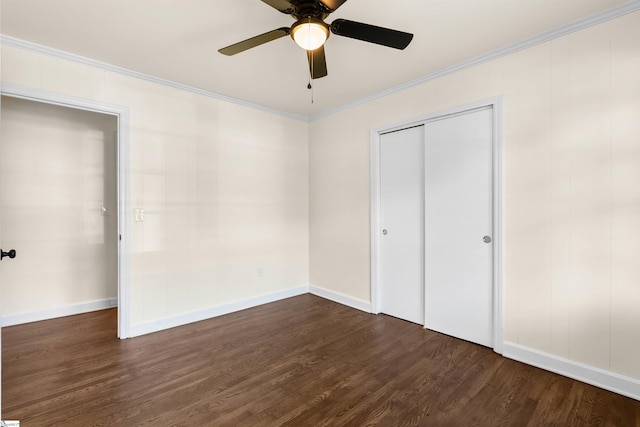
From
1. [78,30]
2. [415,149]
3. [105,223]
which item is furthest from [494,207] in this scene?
[105,223]

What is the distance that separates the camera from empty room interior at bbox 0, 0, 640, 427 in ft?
6.48

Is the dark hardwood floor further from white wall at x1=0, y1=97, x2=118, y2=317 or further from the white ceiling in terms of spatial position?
the white ceiling

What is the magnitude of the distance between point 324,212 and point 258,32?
2.38m

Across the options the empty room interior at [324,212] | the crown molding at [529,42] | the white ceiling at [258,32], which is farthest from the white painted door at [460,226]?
the white ceiling at [258,32]

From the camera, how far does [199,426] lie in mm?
1724

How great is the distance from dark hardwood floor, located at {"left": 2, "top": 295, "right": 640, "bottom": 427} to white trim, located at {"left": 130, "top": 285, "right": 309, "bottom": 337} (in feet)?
0.38

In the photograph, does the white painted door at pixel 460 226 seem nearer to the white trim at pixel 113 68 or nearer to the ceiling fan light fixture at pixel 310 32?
the ceiling fan light fixture at pixel 310 32

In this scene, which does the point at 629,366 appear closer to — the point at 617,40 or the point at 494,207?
the point at 494,207

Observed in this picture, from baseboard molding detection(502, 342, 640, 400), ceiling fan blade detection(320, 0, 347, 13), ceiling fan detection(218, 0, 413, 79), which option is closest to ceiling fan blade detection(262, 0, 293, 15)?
ceiling fan detection(218, 0, 413, 79)

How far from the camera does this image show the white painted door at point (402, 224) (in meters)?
3.16

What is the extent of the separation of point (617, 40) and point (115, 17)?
3.43m

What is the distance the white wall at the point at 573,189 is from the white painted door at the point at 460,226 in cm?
18

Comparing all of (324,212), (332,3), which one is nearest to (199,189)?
(324,212)

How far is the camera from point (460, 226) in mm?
2803
